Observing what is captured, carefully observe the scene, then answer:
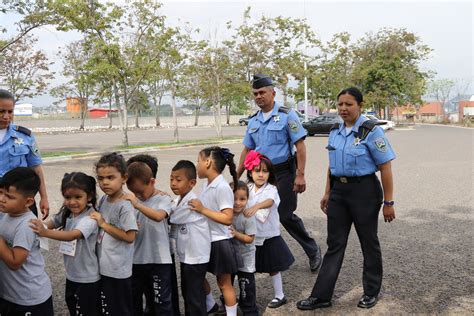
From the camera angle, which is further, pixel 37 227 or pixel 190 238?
pixel 190 238

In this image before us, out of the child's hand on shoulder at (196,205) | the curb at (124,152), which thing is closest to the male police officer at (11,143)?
the child's hand on shoulder at (196,205)

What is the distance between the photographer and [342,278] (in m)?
4.40

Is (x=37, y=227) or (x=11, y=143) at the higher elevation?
(x=11, y=143)

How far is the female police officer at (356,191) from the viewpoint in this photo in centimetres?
354

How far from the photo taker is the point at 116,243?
9.61ft

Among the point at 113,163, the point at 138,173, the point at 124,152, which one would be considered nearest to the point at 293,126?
the point at 138,173

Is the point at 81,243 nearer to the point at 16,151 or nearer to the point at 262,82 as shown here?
the point at 16,151

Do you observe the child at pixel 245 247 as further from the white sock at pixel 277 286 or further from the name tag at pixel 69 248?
the name tag at pixel 69 248

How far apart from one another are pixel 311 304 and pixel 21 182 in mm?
2235

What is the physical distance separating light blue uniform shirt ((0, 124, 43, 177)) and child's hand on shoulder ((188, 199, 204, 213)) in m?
1.43

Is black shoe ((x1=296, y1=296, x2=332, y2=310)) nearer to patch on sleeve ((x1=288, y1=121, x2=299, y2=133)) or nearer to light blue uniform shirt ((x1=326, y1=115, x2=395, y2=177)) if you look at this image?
light blue uniform shirt ((x1=326, y1=115, x2=395, y2=177))

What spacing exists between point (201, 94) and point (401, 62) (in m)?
23.2

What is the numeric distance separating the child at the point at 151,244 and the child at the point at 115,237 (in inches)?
5.8

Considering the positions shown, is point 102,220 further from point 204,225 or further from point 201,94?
point 201,94
